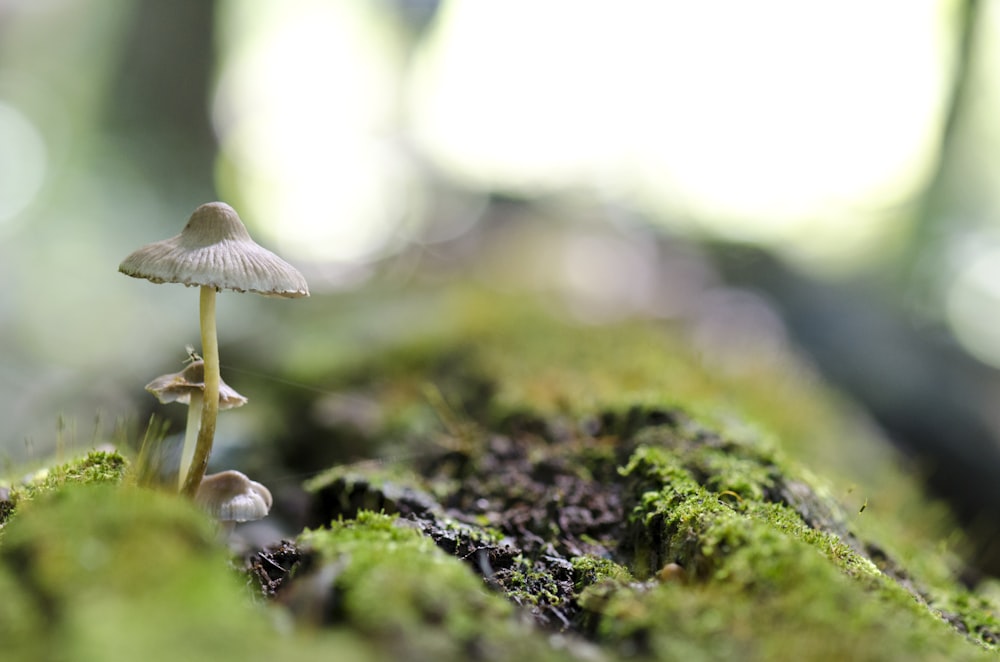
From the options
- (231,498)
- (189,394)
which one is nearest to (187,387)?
(189,394)

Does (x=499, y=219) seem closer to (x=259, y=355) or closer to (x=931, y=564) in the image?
(x=259, y=355)

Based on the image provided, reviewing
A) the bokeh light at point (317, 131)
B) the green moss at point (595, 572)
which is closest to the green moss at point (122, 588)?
the green moss at point (595, 572)

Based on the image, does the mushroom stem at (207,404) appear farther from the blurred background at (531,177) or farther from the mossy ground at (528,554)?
the blurred background at (531,177)

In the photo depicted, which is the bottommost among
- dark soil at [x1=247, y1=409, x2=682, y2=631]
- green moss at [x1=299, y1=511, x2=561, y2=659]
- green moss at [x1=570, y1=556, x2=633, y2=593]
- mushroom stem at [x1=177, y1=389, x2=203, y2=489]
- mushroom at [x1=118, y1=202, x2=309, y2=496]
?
dark soil at [x1=247, y1=409, x2=682, y2=631]

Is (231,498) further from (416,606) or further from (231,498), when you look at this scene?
(416,606)

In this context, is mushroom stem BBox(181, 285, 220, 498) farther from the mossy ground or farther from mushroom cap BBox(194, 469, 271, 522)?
the mossy ground

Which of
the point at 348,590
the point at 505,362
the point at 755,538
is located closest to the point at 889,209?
the point at 505,362

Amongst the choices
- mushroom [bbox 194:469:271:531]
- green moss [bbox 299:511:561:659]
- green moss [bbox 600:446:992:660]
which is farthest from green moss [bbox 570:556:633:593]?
mushroom [bbox 194:469:271:531]
